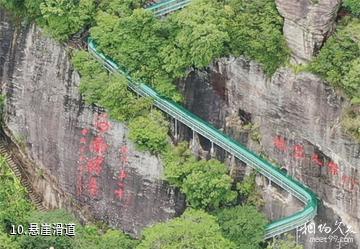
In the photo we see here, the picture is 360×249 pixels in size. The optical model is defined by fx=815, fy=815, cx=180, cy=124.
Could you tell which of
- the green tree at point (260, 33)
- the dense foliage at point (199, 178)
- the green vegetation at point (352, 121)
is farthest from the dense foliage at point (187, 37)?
the green vegetation at point (352, 121)

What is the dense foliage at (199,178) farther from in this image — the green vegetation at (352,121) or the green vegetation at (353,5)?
the green vegetation at (353,5)

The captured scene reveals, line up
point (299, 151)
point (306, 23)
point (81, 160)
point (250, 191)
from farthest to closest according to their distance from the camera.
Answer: point (81, 160)
point (250, 191)
point (299, 151)
point (306, 23)

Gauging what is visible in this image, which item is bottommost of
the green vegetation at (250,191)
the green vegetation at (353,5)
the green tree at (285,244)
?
the green tree at (285,244)

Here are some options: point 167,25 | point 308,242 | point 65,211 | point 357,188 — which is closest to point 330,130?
point 357,188

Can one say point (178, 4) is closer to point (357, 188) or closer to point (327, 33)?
point (327, 33)

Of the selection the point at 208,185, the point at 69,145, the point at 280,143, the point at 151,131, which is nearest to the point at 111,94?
the point at 151,131

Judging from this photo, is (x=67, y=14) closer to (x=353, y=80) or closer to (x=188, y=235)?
(x=188, y=235)

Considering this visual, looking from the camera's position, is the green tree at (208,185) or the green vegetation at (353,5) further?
the green tree at (208,185)
